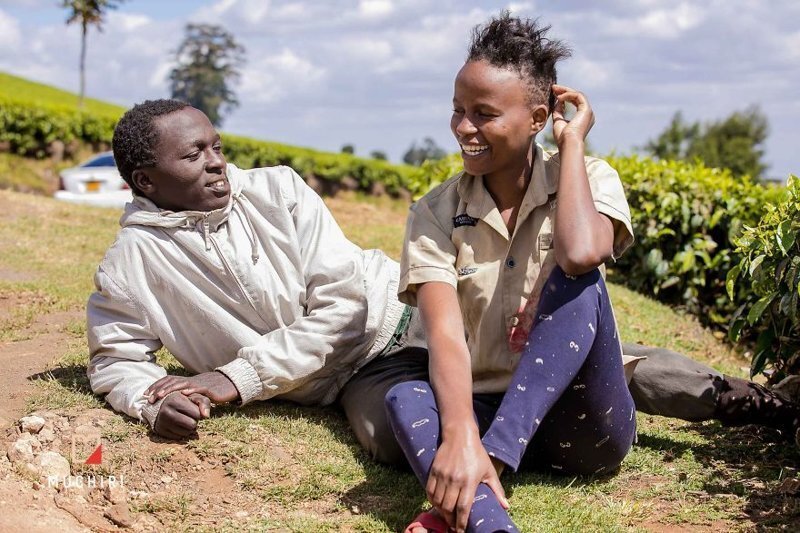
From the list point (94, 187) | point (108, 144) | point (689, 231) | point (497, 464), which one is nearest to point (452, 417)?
point (497, 464)

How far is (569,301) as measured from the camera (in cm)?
306

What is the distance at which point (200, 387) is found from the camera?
12.0ft

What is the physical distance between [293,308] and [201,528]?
1090 mm

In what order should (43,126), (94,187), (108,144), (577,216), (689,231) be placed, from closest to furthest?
(577,216) < (689,231) < (94,187) < (43,126) < (108,144)

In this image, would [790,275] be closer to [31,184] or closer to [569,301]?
[569,301]

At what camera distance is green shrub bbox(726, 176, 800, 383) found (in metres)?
3.81

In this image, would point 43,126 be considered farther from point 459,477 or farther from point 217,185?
point 459,477

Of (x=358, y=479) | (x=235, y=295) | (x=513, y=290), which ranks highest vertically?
(x=513, y=290)

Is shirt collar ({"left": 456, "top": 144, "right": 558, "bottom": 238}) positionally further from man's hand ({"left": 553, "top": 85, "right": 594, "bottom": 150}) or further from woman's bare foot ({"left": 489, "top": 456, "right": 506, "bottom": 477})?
woman's bare foot ({"left": 489, "top": 456, "right": 506, "bottom": 477})

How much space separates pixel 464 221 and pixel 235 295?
105 cm

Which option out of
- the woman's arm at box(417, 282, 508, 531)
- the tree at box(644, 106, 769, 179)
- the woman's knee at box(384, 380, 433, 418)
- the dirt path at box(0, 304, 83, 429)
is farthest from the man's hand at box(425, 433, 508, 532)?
the tree at box(644, 106, 769, 179)

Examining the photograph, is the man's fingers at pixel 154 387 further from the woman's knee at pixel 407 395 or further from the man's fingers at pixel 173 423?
the woman's knee at pixel 407 395

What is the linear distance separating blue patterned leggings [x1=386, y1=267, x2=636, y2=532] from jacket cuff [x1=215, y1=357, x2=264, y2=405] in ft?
2.46

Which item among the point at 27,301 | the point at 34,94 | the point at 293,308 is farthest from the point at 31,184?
the point at 34,94
